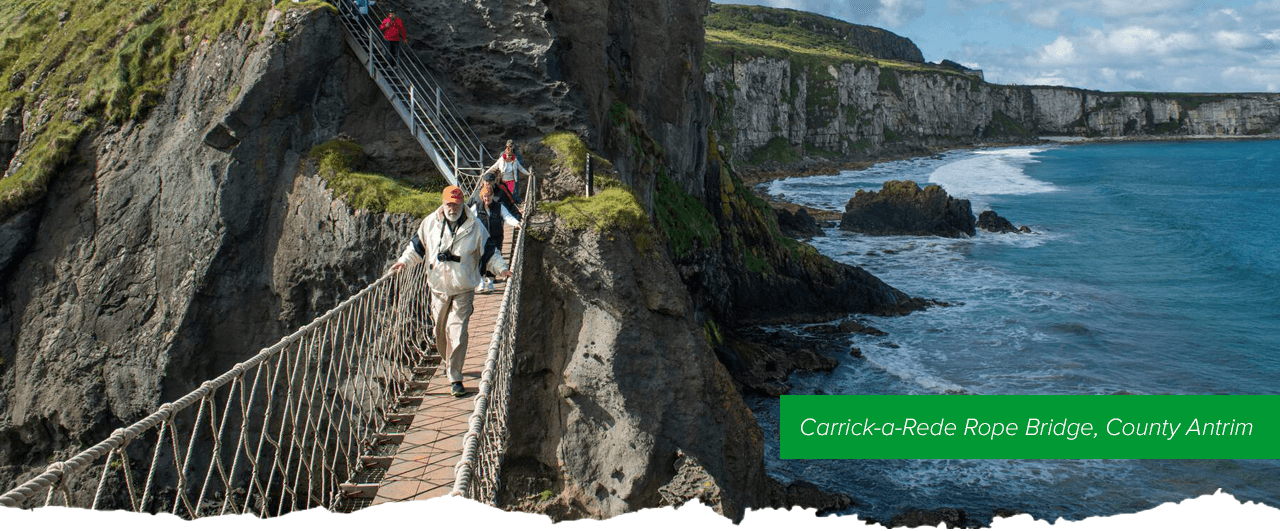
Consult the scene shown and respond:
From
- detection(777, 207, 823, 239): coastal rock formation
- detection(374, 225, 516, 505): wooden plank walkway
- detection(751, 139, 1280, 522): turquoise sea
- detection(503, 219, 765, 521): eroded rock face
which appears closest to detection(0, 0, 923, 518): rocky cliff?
detection(503, 219, 765, 521): eroded rock face

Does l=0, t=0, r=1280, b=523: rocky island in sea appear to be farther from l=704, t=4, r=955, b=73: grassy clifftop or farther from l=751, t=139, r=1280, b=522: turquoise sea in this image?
l=704, t=4, r=955, b=73: grassy clifftop

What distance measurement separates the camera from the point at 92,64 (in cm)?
1568

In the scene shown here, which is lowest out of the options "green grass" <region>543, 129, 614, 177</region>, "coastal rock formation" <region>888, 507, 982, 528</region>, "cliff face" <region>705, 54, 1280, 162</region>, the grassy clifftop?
"coastal rock formation" <region>888, 507, 982, 528</region>

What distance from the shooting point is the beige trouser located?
7340mm

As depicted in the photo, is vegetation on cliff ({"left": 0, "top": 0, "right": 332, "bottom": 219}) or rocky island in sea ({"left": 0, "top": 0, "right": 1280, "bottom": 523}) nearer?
rocky island in sea ({"left": 0, "top": 0, "right": 1280, "bottom": 523})

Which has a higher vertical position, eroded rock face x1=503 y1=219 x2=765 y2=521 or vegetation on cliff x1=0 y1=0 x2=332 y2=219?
vegetation on cliff x1=0 y1=0 x2=332 y2=219

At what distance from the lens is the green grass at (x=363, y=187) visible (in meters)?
12.7

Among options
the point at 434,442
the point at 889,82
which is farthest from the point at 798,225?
the point at 889,82

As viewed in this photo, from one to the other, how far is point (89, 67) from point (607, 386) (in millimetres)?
11898

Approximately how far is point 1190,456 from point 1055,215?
39.7 metres

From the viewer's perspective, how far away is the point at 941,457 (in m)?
17.4

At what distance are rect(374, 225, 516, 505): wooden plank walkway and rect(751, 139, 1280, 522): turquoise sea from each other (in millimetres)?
9800

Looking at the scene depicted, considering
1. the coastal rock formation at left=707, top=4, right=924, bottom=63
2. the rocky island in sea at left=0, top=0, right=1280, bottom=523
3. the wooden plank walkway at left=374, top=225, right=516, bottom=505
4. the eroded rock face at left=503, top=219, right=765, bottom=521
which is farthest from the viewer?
the coastal rock formation at left=707, top=4, right=924, bottom=63

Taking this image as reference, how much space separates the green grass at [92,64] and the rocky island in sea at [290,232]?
0.05 meters
